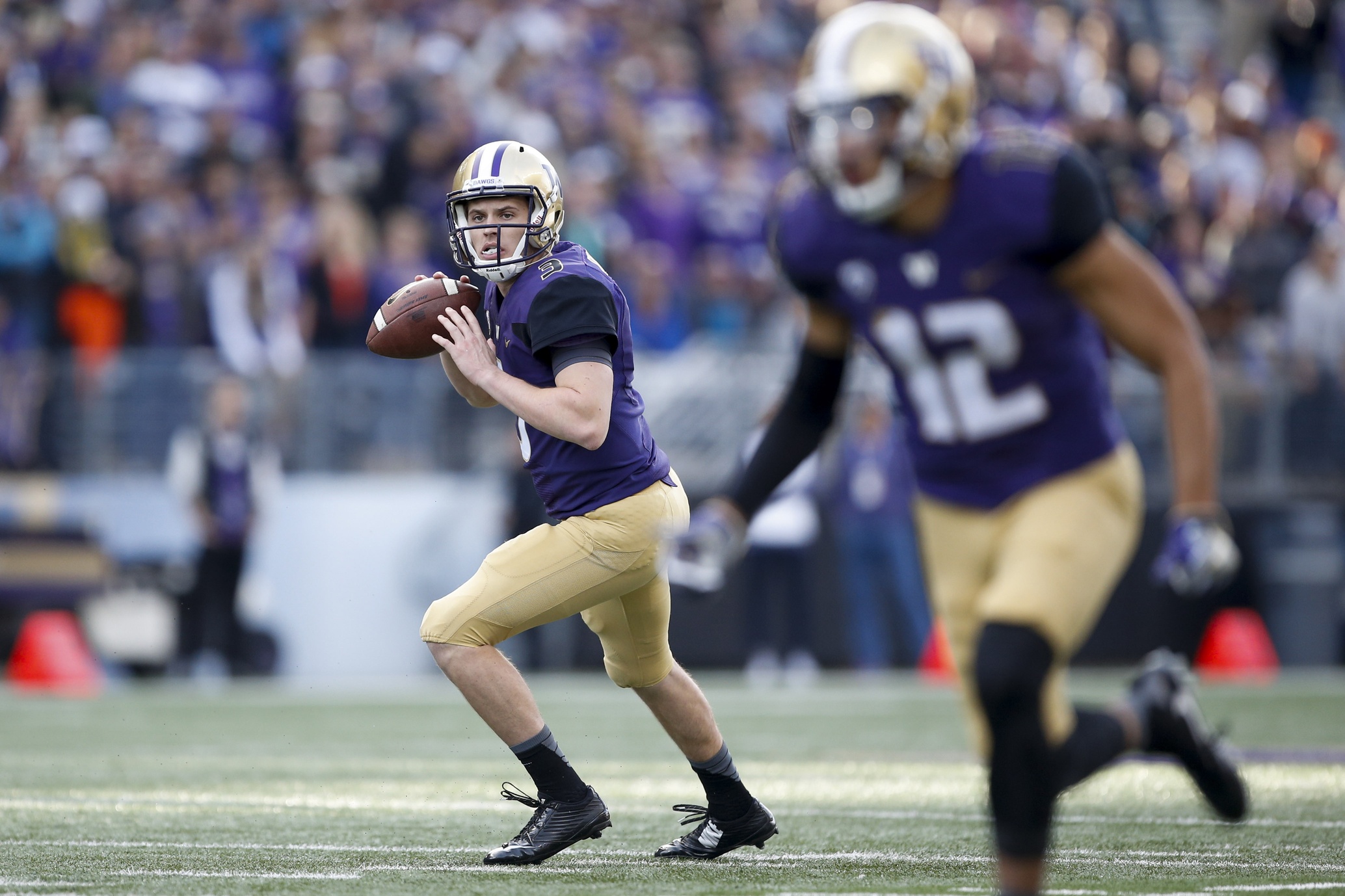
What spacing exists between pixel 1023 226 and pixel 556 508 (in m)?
1.65

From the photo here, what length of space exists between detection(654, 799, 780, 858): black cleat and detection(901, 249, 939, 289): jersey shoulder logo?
1.75 metres

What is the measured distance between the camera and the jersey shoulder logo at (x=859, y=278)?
3568mm

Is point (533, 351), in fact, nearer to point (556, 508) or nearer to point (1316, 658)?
point (556, 508)

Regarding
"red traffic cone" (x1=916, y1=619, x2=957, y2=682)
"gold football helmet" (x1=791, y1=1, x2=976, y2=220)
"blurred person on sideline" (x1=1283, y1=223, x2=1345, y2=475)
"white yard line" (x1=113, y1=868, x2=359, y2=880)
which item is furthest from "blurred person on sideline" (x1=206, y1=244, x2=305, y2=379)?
"gold football helmet" (x1=791, y1=1, x2=976, y2=220)

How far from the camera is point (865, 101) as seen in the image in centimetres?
340

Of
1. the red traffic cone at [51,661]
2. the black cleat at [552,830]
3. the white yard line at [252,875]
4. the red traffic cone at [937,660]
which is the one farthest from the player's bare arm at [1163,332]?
the red traffic cone at [51,661]

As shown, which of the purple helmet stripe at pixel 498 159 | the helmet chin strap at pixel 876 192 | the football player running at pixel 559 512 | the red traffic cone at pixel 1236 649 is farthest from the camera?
the red traffic cone at pixel 1236 649

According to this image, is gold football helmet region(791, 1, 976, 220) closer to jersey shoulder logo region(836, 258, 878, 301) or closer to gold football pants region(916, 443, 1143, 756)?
jersey shoulder logo region(836, 258, 878, 301)

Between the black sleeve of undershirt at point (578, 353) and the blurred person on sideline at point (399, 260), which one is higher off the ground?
the blurred person on sideline at point (399, 260)

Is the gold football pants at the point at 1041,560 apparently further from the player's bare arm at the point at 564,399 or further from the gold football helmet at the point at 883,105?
the player's bare arm at the point at 564,399

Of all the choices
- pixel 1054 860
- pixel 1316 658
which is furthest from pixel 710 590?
pixel 1316 658

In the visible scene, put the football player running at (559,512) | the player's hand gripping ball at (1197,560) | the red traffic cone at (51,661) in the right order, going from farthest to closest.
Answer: the red traffic cone at (51,661), the football player running at (559,512), the player's hand gripping ball at (1197,560)

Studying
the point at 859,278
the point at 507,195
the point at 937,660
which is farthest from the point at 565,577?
the point at 937,660

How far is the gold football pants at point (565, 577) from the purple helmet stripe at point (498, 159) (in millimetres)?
851
